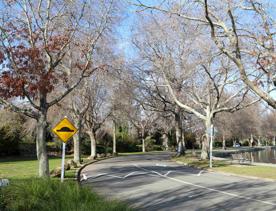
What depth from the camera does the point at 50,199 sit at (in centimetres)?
1052

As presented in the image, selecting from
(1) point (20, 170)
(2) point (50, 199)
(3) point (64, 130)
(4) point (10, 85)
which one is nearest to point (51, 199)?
(2) point (50, 199)

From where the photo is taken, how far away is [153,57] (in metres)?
42.2

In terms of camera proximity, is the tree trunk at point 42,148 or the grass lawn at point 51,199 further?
the tree trunk at point 42,148

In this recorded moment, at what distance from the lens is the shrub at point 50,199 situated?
372 inches

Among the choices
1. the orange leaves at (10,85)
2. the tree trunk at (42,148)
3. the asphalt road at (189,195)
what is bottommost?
the asphalt road at (189,195)

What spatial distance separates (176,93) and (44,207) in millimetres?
34616

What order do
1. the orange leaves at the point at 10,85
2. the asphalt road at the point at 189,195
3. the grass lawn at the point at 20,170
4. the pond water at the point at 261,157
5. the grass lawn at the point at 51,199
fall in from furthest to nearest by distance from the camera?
1. the pond water at the point at 261,157
2. the grass lawn at the point at 20,170
3. the orange leaves at the point at 10,85
4. the asphalt road at the point at 189,195
5. the grass lawn at the point at 51,199

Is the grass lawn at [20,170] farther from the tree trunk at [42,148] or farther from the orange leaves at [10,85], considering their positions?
the orange leaves at [10,85]

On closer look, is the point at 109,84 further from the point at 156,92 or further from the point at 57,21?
Result: the point at 57,21

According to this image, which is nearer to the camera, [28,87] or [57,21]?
[28,87]

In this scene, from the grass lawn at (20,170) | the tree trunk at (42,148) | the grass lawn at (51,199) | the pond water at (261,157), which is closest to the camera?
the grass lawn at (51,199)

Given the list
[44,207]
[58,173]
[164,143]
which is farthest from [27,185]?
[164,143]

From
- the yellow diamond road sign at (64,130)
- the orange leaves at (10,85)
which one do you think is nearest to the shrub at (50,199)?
the yellow diamond road sign at (64,130)

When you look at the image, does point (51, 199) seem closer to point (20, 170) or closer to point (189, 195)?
point (189, 195)
